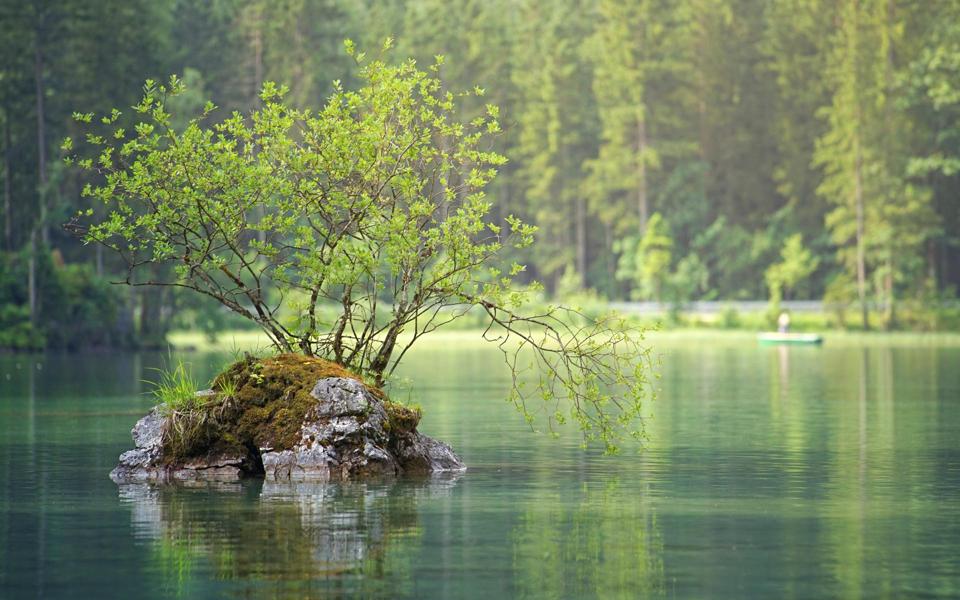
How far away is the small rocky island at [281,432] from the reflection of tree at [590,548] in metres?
3.42

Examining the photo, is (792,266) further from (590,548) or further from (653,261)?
(590,548)

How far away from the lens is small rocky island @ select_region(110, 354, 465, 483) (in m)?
24.5

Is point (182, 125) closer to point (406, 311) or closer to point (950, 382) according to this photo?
point (950, 382)

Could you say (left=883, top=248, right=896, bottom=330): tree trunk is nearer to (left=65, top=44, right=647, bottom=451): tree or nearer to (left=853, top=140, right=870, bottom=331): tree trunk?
(left=853, top=140, right=870, bottom=331): tree trunk

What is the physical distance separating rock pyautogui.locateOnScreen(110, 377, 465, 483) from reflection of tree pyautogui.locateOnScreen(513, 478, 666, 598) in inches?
133

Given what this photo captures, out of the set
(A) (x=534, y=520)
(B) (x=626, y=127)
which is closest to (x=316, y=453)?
(A) (x=534, y=520)

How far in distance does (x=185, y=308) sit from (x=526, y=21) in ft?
226

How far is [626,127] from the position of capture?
13225cm

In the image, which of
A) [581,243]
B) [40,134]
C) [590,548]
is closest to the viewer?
[590,548]

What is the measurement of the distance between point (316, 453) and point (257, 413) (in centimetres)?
122

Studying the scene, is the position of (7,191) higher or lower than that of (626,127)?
lower

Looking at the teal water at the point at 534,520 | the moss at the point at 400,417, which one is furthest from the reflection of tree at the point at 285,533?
the moss at the point at 400,417

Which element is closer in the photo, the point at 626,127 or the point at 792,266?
the point at 792,266

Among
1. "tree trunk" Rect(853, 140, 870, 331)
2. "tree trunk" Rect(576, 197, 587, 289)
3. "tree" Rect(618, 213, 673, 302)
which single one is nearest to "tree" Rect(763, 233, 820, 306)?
"tree trunk" Rect(853, 140, 870, 331)
